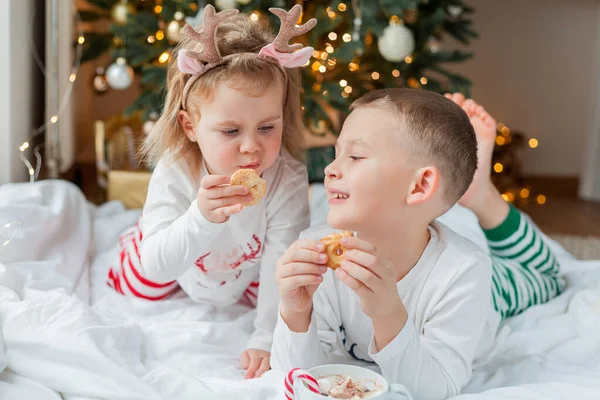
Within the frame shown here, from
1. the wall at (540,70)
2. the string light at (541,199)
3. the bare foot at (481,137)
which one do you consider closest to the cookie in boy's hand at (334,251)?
the bare foot at (481,137)

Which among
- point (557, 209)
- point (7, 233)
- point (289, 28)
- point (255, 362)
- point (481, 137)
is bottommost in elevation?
point (557, 209)

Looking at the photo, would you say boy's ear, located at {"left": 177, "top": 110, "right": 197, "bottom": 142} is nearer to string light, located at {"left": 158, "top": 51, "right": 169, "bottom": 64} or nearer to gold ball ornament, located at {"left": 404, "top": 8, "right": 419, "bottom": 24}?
string light, located at {"left": 158, "top": 51, "right": 169, "bottom": 64}

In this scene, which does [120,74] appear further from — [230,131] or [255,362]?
[255,362]

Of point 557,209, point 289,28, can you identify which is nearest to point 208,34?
point 289,28

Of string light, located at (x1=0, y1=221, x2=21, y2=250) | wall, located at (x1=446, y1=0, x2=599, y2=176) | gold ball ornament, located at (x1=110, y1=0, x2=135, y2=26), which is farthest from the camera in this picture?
wall, located at (x1=446, y1=0, x2=599, y2=176)

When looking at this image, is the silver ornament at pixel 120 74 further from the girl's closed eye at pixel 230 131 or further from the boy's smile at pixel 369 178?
the boy's smile at pixel 369 178

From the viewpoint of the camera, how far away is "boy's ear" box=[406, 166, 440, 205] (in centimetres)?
122

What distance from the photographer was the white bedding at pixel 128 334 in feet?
3.87

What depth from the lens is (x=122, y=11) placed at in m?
2.69

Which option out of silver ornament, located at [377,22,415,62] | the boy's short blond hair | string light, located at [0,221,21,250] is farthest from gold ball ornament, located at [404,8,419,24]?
string light, located at [0,221,21,250]

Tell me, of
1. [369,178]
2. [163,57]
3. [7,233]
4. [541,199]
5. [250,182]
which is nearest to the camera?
[369,178]

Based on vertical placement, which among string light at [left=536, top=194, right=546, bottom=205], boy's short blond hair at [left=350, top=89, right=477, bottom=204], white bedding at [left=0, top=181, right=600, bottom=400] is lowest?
string light at [left=536, top=194, right=546, bottom=205]

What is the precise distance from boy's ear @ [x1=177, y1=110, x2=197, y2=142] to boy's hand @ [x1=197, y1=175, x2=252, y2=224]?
229 millimetres

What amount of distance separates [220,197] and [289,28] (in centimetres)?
34
